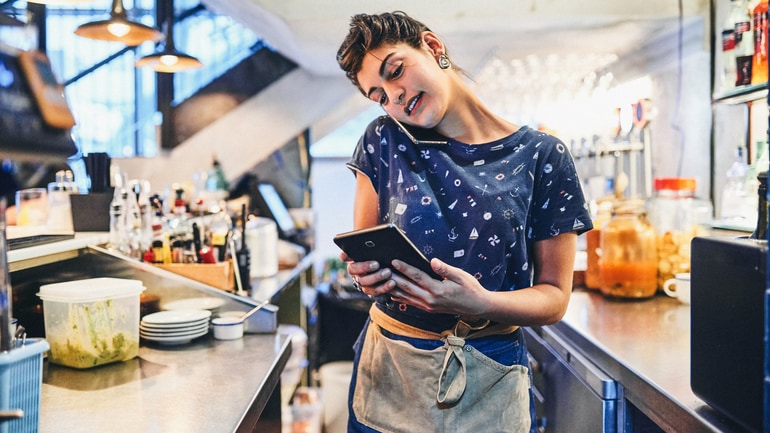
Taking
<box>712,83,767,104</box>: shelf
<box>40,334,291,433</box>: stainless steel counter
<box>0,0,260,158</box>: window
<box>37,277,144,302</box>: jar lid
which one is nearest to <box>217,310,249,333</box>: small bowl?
<box>40,334,291,433</box>: stainless steel counter

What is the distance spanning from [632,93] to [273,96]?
2595mm

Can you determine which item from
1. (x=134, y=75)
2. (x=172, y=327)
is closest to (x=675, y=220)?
(x=172, y=327)

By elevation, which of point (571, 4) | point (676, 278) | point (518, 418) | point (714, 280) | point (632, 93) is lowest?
point (518, 418)

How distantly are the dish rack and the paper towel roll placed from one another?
2.05 m

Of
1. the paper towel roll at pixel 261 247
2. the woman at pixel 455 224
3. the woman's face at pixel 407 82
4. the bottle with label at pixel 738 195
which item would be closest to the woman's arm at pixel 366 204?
the woman at pixel 455 224

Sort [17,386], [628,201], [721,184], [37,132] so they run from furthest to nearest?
[721,184]
[628,201]
[17,386]
[37,132]

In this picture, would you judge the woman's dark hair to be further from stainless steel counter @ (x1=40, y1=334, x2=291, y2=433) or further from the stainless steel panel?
the stainless steel panel

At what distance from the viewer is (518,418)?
4.10ft

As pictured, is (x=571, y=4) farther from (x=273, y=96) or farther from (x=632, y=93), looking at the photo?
(x=273, y=96)

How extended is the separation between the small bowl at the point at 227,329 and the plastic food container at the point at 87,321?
0.30 meters

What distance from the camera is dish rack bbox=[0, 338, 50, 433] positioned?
82 centimetres

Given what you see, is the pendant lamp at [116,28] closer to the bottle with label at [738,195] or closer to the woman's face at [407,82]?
the woman's face at [407,82]

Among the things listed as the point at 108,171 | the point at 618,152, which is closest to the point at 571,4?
the point at 618,152

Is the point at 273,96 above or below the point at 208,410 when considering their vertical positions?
above
